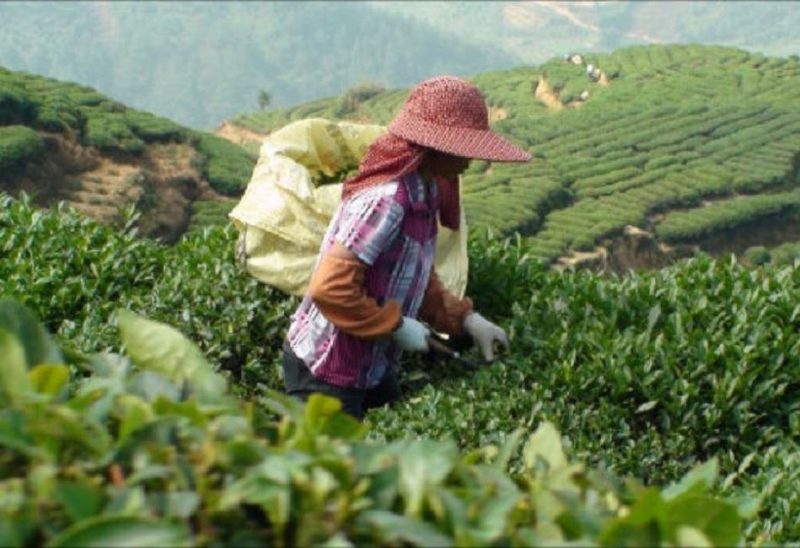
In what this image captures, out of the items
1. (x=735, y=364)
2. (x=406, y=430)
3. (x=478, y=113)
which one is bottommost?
(x=406, y=430)

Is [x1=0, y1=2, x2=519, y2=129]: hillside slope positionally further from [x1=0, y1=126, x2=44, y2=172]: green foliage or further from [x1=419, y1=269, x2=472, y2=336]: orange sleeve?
[x1=419, y1=269, x2=472, y2=336]: orange sleeve

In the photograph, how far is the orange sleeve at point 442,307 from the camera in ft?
12.7

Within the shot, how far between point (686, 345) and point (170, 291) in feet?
6.32

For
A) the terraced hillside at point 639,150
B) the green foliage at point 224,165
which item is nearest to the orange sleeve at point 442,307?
the terraced hillside at point 639,150

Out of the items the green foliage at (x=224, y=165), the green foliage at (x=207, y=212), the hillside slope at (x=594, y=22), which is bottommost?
the green foliage at (x=207, y=212)

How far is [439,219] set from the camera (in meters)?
3.99

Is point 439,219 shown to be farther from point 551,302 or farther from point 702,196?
point 702,196

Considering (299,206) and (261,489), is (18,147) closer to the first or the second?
(299,206)

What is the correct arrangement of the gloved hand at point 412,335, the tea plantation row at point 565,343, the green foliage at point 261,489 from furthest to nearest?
1. the tea plantation row at point 565,343
2. the gloved hand at point 412,335
3. the green foliage at point 261,489

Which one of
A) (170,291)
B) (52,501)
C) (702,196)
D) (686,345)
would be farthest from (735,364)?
(702,196)

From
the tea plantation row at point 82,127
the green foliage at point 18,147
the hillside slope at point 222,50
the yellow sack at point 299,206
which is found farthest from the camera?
the hillside slope at point 222,50

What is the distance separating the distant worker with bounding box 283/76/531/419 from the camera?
10.7 ft

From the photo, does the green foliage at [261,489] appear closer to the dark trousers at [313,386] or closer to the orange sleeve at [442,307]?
the dark trousers at [313,386]

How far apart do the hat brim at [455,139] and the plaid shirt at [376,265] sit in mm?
141
